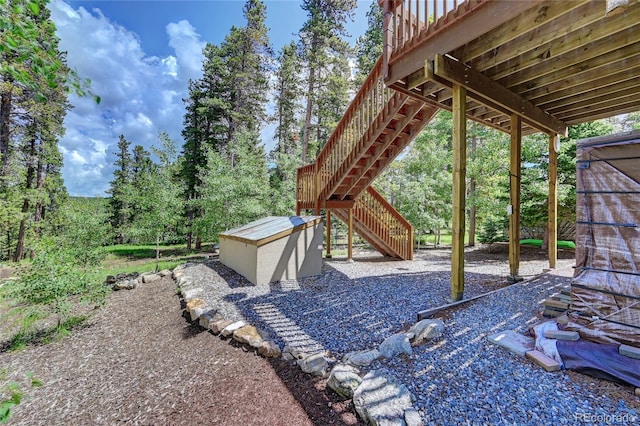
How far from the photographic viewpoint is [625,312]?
2402 mm

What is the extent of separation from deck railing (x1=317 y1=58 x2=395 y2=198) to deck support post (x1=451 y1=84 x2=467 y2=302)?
1561 mm

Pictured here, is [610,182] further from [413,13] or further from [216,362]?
[216,362]

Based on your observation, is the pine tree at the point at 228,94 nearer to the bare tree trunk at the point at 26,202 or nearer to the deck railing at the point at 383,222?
the bare tree trunk at the point at 26,202

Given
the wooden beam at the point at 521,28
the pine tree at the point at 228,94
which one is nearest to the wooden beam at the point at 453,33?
the wooden beam at the point at 521,28

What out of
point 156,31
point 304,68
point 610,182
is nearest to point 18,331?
point 156,31

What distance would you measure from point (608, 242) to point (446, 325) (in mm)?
1670

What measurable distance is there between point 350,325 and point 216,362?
5.11 feet

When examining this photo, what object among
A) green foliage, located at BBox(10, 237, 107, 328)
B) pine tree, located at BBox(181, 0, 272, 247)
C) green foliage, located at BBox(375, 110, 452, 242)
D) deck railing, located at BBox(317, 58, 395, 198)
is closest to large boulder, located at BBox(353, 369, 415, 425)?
deck railing, located at BBox(317, 58, 395, 198)

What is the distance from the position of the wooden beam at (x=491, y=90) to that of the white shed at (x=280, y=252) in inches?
144

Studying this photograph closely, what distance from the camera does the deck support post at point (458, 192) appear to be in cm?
361

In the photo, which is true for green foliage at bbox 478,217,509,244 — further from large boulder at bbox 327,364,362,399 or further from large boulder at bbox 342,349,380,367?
large boulder at bbox 327,364,362,399

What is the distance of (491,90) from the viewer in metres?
4.05

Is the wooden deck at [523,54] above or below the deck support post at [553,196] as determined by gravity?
above

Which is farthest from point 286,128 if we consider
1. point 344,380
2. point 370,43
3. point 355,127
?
point 344,380
